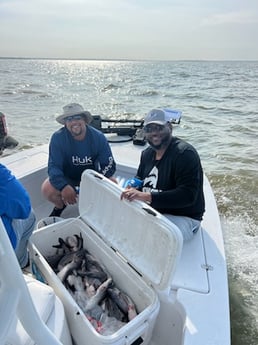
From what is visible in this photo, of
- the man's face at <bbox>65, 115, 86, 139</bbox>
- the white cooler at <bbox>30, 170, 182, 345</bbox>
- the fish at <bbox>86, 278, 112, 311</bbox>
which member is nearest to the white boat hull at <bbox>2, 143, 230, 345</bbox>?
the white cooler at <bbox>30, 170, 182, 345</bbox>

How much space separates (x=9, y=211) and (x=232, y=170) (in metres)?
5.31

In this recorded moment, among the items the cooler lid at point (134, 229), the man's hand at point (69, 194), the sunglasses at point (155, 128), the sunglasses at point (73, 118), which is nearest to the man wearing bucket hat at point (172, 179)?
the sunglasses at point (155, 128)

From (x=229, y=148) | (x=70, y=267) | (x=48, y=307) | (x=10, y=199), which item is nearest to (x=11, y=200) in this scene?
(x=10, y=199)

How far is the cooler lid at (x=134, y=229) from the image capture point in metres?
1.64

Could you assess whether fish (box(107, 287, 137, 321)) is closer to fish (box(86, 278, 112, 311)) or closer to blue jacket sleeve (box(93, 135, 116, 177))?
fish (box(86, 278, 112, 311))

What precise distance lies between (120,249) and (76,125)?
1.39 metres

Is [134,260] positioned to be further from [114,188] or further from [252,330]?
[252,330]

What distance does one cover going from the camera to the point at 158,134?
2279 mm

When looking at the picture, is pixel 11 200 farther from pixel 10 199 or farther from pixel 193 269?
pixel 193 269

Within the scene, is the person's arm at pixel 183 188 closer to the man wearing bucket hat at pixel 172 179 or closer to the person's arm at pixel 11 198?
the man wearing bucket hat at pixel 172 179

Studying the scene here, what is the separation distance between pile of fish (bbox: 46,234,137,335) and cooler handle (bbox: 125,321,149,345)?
0.15m

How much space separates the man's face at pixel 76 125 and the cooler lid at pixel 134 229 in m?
0.74

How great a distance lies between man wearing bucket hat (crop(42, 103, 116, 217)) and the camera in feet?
9.46

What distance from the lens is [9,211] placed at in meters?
1.62
